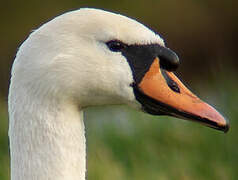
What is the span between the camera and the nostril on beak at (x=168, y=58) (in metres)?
3.30

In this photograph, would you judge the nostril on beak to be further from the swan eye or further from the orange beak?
the swan eye

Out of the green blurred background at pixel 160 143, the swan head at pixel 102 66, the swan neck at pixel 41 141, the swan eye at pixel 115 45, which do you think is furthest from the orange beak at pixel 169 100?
the green blurred background at pixel 160 143

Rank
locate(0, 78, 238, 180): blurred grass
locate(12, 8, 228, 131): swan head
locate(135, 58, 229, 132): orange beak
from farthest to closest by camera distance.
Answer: locate(0, 78, 238, 180): blurred grass → locate(135, 58, 229, 132): orange beak → locate(12, 8, 228, 131): swan head

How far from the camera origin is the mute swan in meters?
3.17

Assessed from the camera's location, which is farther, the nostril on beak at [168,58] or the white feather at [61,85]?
the nostril on beak at [168,58]

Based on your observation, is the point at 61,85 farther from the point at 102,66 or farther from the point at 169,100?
the point at 169,100

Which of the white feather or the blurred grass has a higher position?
the white feather

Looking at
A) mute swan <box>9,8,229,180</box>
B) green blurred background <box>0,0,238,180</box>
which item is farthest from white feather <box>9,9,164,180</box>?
green blurred background <box>0,0,238,180</box>

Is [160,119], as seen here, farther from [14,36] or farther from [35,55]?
[14,36]

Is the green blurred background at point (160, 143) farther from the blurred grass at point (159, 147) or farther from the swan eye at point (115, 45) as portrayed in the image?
the swan eye at point (115, 45)

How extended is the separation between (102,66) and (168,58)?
23 cm

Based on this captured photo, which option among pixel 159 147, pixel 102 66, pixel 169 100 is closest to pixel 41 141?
pixel 102 66

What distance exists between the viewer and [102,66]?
3236 mm

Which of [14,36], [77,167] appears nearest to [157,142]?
[77,167]
